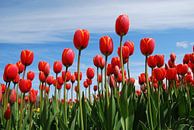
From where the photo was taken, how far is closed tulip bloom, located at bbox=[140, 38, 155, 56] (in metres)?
4.28

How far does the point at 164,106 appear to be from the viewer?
5.11 meters

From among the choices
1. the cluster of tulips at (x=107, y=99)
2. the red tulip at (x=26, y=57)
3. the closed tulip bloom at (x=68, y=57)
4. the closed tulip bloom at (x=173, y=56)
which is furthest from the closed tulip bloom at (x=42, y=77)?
the closed tulip bloom at (x=173, y=56)

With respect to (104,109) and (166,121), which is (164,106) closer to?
(166,121)

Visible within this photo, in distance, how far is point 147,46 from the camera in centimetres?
429

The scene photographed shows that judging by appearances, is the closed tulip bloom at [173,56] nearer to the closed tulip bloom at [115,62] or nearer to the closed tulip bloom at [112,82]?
the closed tulip bloom at [115,62]

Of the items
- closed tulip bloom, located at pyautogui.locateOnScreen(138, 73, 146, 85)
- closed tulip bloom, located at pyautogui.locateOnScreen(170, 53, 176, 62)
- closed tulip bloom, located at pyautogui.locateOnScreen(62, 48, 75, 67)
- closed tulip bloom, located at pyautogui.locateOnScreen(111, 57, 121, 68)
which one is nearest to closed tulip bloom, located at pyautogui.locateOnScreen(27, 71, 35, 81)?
closed tulip bloom, located at pyautogui.locateOnScreen(111, 57, 121, 68)

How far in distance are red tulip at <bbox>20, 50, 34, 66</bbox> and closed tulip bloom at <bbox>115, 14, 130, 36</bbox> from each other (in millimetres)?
1261

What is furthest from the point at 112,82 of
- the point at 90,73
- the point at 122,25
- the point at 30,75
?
the point at 30,75

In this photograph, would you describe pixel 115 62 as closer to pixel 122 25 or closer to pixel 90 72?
pixel 90 72

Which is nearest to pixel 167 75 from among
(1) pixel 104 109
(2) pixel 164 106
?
(2) pixel 164 106

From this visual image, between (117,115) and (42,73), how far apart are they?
188cm

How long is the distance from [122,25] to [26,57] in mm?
1380

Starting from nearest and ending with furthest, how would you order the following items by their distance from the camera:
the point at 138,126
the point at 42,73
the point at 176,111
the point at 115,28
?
the point at 115,28 < the point at 138,126 < the point at 42,73 < the point at 176,111

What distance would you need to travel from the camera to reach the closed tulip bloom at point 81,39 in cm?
368
